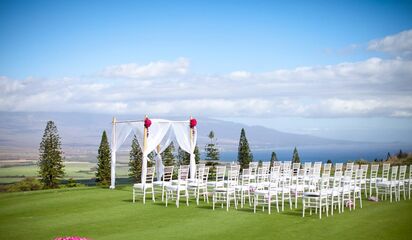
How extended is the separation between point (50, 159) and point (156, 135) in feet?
35.6

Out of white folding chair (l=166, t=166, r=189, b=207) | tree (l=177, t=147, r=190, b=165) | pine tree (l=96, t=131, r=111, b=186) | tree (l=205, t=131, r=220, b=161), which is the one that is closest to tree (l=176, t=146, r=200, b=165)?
tree (l=177, t=147, r=190, b=165)

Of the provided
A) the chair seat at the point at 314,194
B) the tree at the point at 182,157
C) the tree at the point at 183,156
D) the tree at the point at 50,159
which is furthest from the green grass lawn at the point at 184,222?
the tree at the point at 182,157

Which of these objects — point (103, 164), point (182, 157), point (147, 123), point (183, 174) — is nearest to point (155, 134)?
point (147, 123)

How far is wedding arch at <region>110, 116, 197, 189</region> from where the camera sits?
15477 millimetres

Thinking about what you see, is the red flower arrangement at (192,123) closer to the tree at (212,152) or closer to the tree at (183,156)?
the tree at (183,156)

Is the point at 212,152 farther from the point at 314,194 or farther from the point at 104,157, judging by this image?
the point at 314,194

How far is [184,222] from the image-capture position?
29.9 feet

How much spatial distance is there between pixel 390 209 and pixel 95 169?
18.6 metres

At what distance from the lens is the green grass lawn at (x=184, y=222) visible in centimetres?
782

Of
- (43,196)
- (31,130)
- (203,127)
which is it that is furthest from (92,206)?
(203,127)

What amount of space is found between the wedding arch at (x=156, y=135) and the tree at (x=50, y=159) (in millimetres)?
8728

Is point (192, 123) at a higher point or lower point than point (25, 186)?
higher

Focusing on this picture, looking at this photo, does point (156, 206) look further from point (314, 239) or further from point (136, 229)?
point (314, 239)

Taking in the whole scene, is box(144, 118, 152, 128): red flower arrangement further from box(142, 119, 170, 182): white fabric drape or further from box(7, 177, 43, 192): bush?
box(7, 177, 43, 192): bush
